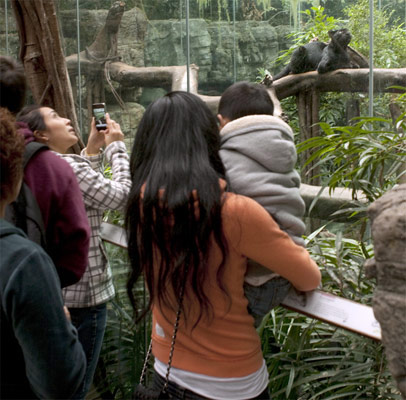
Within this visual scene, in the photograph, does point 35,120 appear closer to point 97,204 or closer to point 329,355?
point 97,204

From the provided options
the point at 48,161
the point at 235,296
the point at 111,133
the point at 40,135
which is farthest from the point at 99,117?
the point at 235,296

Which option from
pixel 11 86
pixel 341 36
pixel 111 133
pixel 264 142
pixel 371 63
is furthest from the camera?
pixel 341 36

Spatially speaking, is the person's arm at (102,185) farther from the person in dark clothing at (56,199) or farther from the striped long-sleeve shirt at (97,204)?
the person in dark clothing at (56,199)

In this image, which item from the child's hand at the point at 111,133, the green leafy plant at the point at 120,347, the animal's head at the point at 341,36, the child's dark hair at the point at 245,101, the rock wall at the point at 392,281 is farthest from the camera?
the animal's head at the point at 341,36

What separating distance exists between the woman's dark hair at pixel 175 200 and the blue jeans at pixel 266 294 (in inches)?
2.8

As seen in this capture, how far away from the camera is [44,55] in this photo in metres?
3.09

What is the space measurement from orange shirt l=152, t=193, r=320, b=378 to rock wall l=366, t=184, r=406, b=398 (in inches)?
5.3

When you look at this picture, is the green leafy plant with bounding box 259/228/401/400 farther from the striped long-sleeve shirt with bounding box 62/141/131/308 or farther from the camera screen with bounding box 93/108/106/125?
the camera screen with bounding box 93/108/106/125

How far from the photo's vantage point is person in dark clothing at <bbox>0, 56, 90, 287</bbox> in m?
1.39

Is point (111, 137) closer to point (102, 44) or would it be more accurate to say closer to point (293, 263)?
point (293, 263)

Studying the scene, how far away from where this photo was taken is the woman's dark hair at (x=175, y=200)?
1.22 metres

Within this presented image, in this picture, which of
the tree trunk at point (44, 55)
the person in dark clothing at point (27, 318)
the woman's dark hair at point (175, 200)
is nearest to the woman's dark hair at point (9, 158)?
the person in dark clothing at point (27, 318)

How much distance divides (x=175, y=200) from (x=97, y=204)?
0.63 meters

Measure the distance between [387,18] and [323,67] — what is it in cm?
49
